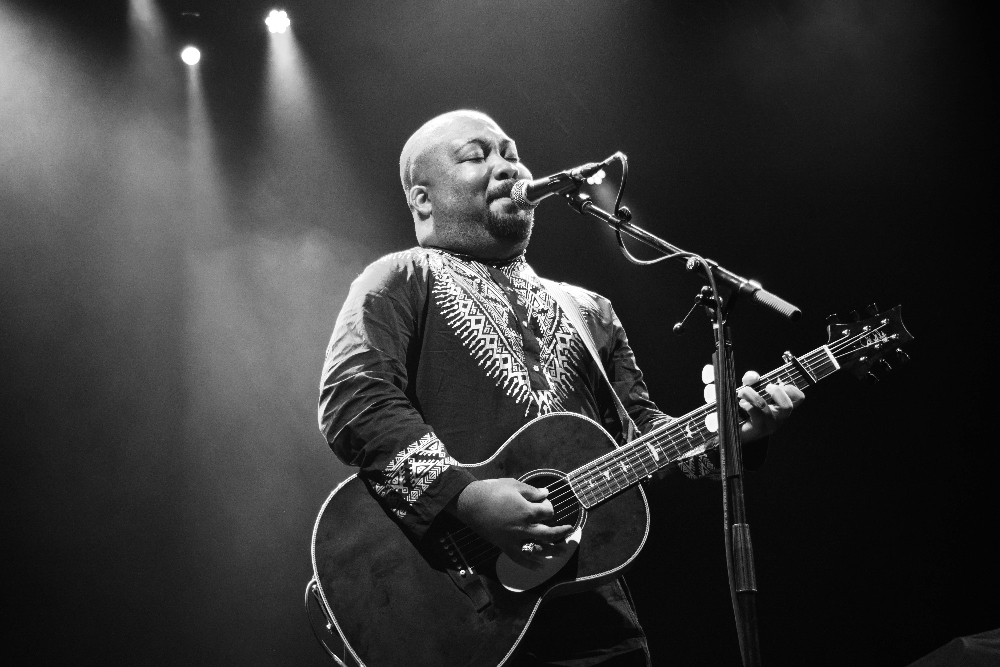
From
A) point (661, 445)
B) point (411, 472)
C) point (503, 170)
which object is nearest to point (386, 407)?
point (411, 472)

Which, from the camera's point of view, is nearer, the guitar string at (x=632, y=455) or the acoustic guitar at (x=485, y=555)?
the acoustic guitar at (x=485, y=555)

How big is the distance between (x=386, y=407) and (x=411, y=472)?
0.72ft

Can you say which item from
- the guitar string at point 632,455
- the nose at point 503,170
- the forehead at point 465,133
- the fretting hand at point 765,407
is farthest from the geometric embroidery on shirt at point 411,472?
the forehead at point 465,133

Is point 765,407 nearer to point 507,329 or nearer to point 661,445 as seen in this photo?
point 661,445

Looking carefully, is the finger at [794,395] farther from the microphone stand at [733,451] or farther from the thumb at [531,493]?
the thumb at [531,493]

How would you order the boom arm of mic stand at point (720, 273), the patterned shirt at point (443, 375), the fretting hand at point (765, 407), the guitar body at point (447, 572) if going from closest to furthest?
the boom arm of mic stand at point (720, 273) < the guitar body at point (447, 572) < the patterned shirt at point (443, 375) < the fretting hand at point (765, 407)

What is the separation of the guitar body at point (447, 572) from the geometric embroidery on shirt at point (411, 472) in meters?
0.09

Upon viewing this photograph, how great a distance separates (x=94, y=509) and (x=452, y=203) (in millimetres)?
2244

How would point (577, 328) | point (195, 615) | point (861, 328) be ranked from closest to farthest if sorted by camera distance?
point (861, 328)
point (577, 328)
point (195, 615)

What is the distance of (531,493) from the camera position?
7.75ft

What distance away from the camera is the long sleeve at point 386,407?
2.35 meters

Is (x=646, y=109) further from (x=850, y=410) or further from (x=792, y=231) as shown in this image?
(x=850, y=410)

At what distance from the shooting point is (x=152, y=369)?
4.10 meters

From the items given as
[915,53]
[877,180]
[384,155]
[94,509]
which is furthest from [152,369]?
[915,53]
